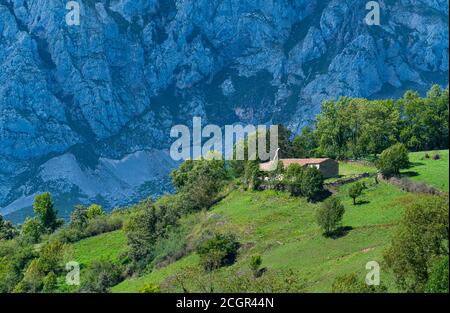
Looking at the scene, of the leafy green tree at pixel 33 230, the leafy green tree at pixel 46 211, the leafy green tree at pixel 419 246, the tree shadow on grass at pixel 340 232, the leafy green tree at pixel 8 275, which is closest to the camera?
the leafy green tree at pixel 419 246

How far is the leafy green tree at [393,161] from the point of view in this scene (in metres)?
95.4

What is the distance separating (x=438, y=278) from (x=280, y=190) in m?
57.1

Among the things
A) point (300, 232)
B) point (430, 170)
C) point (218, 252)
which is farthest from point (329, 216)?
point (430, 170)

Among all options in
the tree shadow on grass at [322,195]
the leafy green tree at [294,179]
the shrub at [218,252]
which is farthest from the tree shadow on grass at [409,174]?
the shrub at [218,252]

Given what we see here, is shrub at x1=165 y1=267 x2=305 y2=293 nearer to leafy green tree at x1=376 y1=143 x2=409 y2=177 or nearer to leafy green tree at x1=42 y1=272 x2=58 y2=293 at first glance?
leafy green tree at x1=42 y1=272 x2=58 y2=293

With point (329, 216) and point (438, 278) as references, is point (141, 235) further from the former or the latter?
point (438, 278)

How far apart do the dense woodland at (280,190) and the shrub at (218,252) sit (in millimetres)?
141

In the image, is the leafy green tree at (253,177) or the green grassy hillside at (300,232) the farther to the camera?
the leafy green tree at (253,177)

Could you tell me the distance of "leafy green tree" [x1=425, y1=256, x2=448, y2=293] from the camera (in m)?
48.0

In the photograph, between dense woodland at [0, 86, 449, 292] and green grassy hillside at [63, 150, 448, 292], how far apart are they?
6.55 feet

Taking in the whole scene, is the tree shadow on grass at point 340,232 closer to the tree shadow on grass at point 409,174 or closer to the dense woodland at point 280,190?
the dense woodland at point 280,190

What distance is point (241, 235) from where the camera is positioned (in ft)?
296
